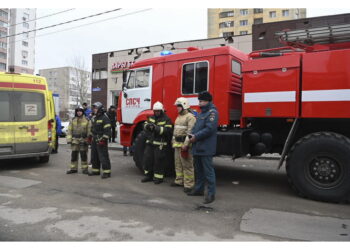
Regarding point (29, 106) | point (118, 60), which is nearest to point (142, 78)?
point (29, 106)

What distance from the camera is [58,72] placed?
93.4m

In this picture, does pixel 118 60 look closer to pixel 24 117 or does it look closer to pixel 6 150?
pixel 24 117

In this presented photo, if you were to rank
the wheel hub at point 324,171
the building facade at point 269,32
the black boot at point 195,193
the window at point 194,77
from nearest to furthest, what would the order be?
the wheel hub at point 324,171, the black boot at point 195,193, the window at point 194,77, the building facade at point 269,32

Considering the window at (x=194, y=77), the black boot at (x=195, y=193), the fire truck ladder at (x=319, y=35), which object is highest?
the fire truck ladder at (x=319, y=35)

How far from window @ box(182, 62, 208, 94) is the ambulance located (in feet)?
13.6

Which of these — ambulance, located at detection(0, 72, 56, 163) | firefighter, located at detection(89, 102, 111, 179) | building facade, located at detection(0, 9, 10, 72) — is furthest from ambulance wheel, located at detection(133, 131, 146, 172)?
building facade, located at detection(0, 9, 10, 72)

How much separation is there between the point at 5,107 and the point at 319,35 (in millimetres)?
7322

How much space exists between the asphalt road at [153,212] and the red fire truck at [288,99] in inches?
25.6

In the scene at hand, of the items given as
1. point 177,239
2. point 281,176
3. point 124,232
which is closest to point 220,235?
point 177,239

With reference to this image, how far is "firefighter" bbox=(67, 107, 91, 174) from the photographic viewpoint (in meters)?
7.18

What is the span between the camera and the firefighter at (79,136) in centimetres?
718

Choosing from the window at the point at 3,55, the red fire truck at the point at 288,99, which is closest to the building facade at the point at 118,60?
the red fire truck at the point at 288,99

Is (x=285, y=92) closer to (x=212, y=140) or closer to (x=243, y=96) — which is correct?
(x=243, y=96)

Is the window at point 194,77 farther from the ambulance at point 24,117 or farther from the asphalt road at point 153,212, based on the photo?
the ambulance at point 24,117
